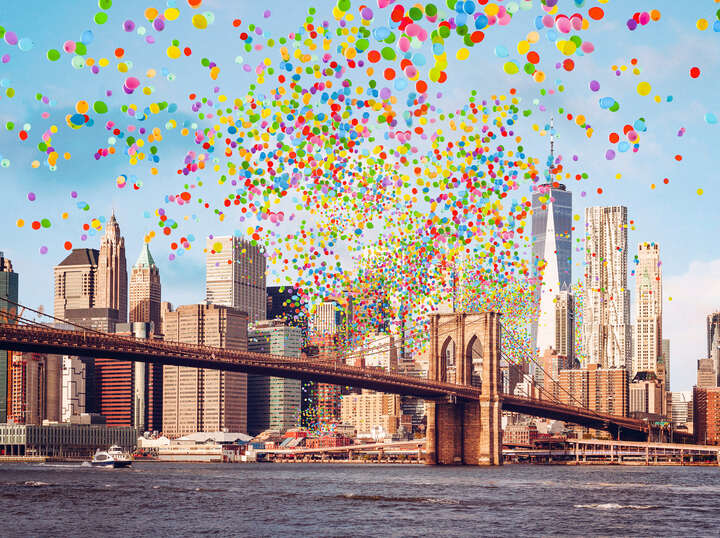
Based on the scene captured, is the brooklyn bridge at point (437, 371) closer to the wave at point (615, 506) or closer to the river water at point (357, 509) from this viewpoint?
the river water at point (357, 509)

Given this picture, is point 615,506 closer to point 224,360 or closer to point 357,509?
point 357,509

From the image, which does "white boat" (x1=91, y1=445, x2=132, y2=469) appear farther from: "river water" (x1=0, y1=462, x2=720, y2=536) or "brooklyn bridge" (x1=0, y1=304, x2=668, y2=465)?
"river water" (x1=0, y1=462, x2=720, y2=536)

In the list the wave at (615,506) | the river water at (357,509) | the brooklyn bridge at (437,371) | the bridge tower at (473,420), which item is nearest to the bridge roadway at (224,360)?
the brooklyn bridge at (437,371)

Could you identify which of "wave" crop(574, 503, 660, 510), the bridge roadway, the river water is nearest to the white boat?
the bridge roadway

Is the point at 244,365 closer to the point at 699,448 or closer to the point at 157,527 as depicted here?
the point at 157,527

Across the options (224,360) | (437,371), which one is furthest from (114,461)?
(437,371)

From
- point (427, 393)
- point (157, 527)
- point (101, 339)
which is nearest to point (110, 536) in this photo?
point (157, 527)
